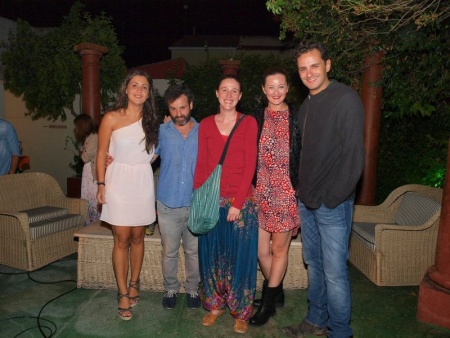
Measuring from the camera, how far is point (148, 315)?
3537mm

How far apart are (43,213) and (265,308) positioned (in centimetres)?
307

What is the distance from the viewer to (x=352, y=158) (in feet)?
8.39

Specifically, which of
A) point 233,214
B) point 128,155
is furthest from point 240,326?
point 128,155

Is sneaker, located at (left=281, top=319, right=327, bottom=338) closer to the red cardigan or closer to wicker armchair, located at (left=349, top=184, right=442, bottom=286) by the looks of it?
the red cardigan

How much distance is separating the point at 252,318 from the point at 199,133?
161cm

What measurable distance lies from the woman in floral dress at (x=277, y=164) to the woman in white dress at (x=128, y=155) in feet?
3.13

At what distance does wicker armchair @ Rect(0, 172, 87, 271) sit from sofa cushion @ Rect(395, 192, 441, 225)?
3.98m

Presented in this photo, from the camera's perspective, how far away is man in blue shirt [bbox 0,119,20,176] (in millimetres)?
5020

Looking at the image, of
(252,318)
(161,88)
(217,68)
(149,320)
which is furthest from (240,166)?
(161,88)

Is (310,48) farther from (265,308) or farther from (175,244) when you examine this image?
(265,308)

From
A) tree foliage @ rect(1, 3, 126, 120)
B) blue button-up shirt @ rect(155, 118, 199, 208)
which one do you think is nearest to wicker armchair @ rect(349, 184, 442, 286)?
blue button-up shirt @ rect(155, 118, 199, 208)

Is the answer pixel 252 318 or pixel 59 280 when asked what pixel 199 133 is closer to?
pixel 252 318


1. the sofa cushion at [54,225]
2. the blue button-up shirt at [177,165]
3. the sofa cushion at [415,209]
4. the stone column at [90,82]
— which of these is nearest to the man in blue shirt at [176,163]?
the blue button-up shirt at [177,165]

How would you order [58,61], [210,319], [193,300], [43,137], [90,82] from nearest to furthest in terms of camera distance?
[210,319]
[193,300]
[90,82]
[58,61]
[43,137]
